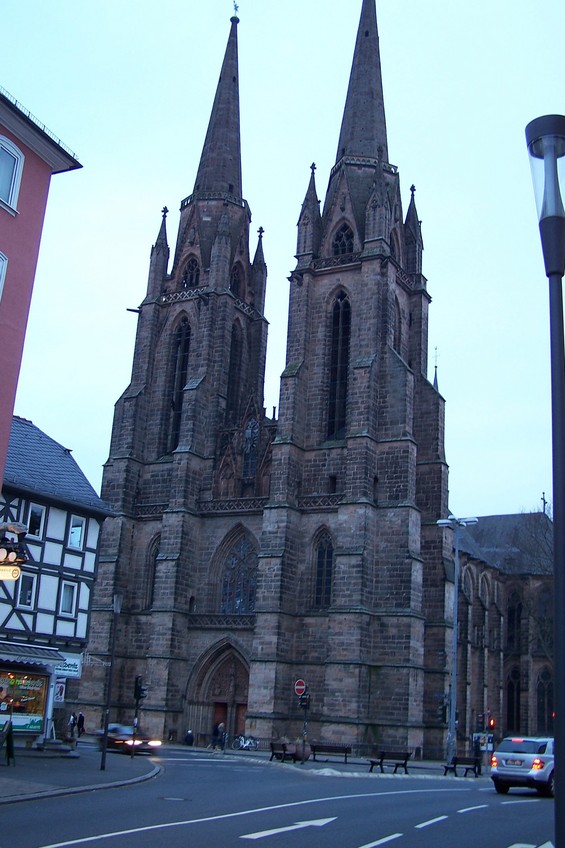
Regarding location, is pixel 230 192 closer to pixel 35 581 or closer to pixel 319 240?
pixel 319 240

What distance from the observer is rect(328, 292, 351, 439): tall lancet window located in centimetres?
4712

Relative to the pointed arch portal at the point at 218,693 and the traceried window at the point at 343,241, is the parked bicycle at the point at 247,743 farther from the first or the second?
the traceried window at the point at 343,241

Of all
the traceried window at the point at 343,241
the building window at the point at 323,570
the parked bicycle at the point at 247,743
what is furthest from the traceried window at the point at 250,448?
the parked bicycle at the point at 247,743

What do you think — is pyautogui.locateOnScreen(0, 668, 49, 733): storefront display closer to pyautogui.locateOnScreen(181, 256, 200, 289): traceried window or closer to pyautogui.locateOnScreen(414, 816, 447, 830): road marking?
pyautogui.locateOnScreen(414, 816, 447, 830): road marking

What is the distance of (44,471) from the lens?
109ft

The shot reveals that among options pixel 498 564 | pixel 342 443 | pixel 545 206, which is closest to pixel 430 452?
pixel 342 443

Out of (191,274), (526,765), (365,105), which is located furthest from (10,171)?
(365,105)

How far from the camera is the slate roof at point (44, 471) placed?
1233 inches

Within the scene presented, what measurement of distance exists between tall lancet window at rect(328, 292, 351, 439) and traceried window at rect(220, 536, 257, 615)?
701 centimetres

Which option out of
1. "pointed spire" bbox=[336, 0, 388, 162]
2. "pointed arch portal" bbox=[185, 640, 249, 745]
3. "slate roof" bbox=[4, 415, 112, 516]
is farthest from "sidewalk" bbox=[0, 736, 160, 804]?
"pointed spire" bbox=[336, 0, 388, 162]

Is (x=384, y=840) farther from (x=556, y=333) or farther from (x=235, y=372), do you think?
(x=235, y=372)

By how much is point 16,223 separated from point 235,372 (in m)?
31.4

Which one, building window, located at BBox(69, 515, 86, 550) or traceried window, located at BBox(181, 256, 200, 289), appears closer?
building window, located at BBox(69, 515, 86, 550)

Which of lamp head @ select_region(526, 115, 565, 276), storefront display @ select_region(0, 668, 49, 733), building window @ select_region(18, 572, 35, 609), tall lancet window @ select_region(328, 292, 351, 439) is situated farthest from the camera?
tall lancet window @ select_region(328, 292, 351, 439)
